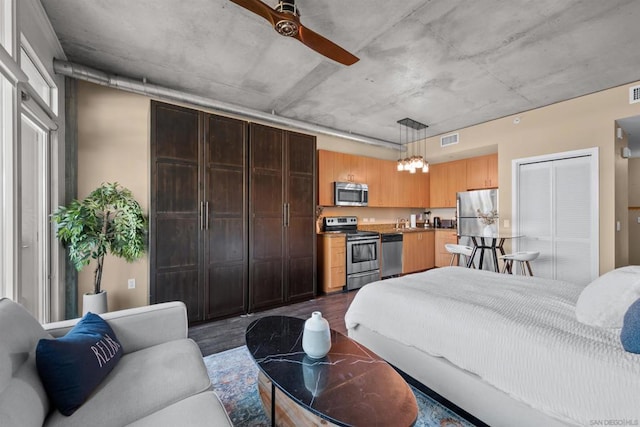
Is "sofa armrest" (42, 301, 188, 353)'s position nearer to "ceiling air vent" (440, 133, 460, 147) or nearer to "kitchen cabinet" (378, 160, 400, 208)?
"kitchen cabinet" (378, 160, 400, 208)

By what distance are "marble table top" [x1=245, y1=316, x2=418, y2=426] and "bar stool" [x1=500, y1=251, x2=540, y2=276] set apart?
328cm

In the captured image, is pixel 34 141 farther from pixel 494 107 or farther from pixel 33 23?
pixel 494 107

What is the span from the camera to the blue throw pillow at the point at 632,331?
1.16 m

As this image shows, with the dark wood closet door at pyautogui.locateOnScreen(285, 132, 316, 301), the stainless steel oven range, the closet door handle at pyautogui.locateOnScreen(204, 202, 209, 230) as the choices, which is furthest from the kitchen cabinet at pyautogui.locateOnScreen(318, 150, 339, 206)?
the closet door handle at pyautogui.locateOnScreen(204, 202, 209, 230)

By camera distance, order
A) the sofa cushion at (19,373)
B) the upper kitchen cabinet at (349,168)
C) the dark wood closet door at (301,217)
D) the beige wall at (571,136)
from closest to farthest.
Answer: the sofa cushion at (19,373)
the beige wall at (571,136)
the dark wood closet door at (301,217)
the upper kitchen cabinet at (349,168)

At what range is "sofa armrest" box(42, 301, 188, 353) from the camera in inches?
64.6

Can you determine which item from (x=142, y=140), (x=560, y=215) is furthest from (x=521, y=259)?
(x=142, y=140)

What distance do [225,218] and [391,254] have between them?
3320mm

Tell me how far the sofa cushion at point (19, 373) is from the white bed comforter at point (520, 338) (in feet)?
6.28

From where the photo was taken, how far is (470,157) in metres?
5.70

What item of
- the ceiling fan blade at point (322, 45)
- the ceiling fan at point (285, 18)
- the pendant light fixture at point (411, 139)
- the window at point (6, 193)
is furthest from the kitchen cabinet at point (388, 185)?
the window at point (6, 193)

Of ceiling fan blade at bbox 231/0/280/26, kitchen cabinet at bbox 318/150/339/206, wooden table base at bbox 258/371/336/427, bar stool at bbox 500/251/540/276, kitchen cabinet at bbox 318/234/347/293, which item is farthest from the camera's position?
kitchen cabinet at bbox 318/150/339/206

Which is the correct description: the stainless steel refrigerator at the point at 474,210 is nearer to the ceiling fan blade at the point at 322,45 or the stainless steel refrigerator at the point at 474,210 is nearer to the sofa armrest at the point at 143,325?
the ceiling fan blade at the point at 322,45

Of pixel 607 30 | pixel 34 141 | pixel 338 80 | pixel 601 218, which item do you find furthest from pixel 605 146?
pixel 34 141
